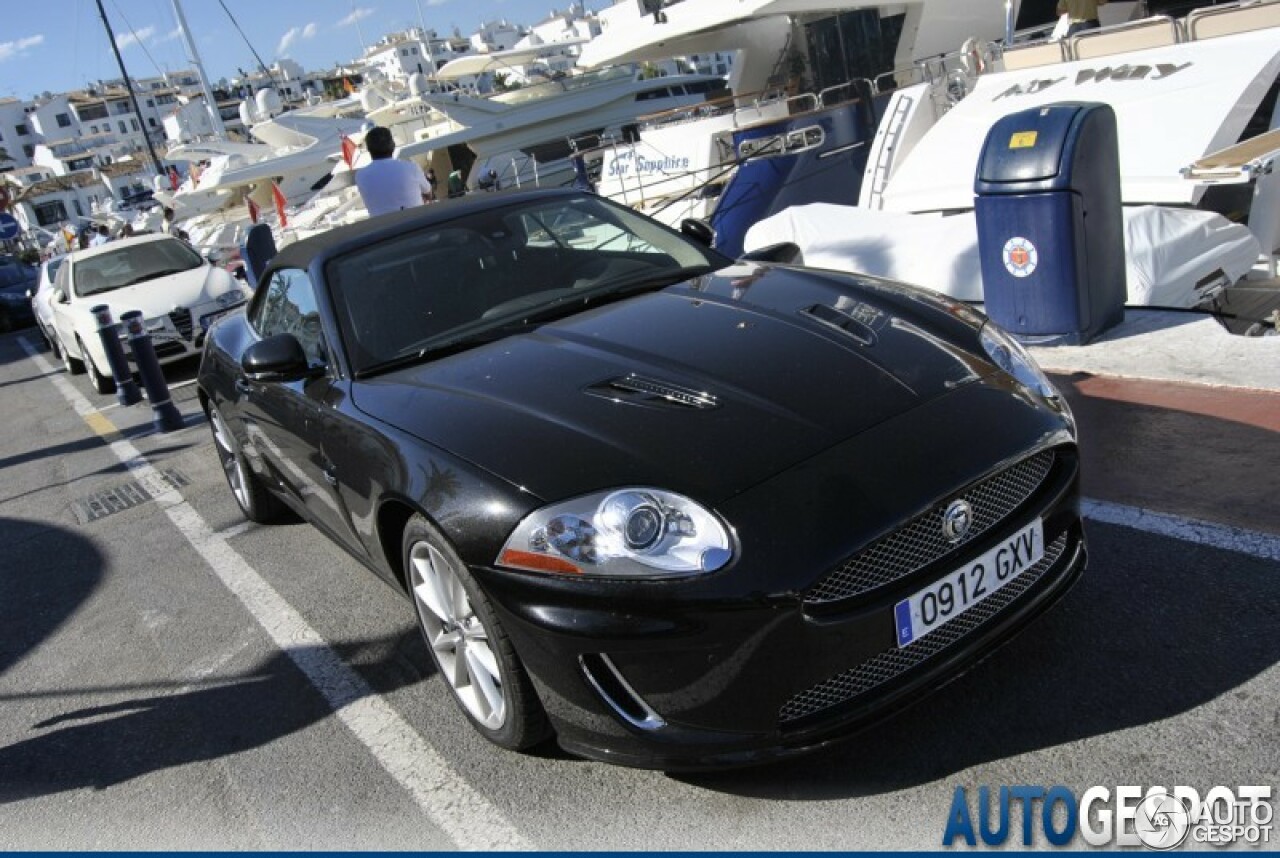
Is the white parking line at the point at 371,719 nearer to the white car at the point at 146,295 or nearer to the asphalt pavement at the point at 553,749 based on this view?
the asphalt pavement at the point at 553,749

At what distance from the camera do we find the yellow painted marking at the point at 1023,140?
18.0 ft

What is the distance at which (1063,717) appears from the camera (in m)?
2.79

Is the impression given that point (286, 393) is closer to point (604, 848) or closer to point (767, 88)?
point (604, 848)

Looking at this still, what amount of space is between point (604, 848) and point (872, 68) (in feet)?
44.0

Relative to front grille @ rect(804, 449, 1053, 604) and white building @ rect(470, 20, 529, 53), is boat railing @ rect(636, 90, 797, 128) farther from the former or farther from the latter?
white building @ rect(470, 20, 529, 53)

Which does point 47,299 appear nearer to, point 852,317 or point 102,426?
point 102,426

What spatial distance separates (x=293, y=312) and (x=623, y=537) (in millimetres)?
2417

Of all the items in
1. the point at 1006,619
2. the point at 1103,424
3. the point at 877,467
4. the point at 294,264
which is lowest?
the point at 1103,424

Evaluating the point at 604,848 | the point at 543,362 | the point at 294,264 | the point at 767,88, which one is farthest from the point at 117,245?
the point at 604,848

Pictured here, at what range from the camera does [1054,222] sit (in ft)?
17.9

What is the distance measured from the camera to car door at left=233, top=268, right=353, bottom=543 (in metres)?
3.88

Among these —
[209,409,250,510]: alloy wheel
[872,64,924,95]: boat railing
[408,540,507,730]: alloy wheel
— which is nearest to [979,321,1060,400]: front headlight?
[408,540,507,730]: alloy wheel

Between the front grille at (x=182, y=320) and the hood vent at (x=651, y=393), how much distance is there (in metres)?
9.38

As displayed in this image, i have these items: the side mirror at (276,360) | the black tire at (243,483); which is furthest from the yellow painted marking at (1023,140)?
the black tire at (243,483)
